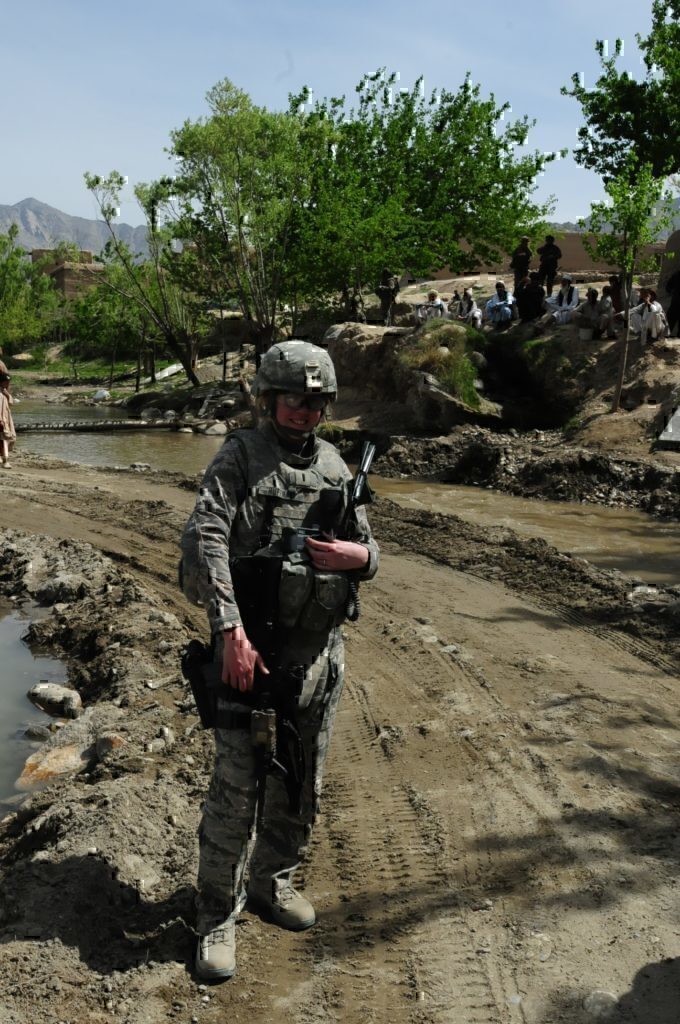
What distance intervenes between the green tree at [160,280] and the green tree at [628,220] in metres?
21.0

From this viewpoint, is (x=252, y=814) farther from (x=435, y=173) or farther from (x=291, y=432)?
(x=435, y=173)

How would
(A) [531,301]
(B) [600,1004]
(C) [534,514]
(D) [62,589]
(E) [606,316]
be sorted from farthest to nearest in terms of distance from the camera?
(A) [531,301] → (E) [606,316] → (C) [534,514] → (D) [62,589] → (B) [600,1004]

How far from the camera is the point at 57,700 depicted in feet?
21.6

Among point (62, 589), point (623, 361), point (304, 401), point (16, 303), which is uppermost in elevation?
point (16, 303)

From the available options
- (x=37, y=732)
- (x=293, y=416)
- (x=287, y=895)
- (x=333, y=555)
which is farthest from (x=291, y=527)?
(x=37, y=732)

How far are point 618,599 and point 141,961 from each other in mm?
5647

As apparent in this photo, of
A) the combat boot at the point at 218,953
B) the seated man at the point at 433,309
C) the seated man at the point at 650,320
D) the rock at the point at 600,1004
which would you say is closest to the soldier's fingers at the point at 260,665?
the combat boot at the point at 218,953

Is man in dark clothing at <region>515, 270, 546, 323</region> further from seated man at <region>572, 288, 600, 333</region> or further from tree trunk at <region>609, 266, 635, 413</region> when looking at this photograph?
tree trunk at <region>609, 266, 635, 413</region>

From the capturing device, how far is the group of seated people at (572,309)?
734 inches

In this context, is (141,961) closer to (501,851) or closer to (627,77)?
(501,851)

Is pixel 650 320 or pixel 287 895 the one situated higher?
pixel 650 320

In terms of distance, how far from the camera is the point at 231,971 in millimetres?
3273

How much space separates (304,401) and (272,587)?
2.23 ft

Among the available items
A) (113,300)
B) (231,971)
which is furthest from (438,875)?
(113,300)
